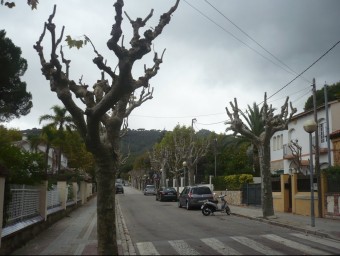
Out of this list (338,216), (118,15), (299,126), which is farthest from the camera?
(299,126)

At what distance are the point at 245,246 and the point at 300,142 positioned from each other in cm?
A: 2947

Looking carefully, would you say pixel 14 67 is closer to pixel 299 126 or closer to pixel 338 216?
pixel 338 216

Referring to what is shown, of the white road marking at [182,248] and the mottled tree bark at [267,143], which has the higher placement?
the mottled tree bark at [267,143]

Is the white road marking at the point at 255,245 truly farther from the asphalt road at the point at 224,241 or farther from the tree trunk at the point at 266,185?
the tree trunk at the point at 266,185

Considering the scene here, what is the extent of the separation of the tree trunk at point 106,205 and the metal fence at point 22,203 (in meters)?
2.99

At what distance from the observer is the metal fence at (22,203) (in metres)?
11.9

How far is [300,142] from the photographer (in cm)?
3956

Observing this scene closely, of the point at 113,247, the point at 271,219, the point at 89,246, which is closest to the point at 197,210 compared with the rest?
the point at 271,219

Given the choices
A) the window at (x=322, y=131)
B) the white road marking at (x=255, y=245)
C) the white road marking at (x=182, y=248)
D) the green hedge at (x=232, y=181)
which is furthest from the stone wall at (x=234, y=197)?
the white road marking at (x=182, y=248)

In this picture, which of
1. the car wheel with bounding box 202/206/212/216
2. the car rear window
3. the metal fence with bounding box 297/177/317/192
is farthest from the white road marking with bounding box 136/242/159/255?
the car rear window

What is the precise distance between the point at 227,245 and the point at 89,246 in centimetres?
380

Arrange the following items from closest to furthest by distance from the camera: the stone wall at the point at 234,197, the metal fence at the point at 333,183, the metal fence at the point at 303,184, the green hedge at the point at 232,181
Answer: the metal fence at the point at 333,183 < the metal fence at the point at 303,184 < the stone wall at the point at 234,197 < the green hedge at the point at 232,181

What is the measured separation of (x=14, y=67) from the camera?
28812 millimetres

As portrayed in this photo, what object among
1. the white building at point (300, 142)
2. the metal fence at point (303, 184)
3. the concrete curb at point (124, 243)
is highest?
the white building at point (300, 142)
